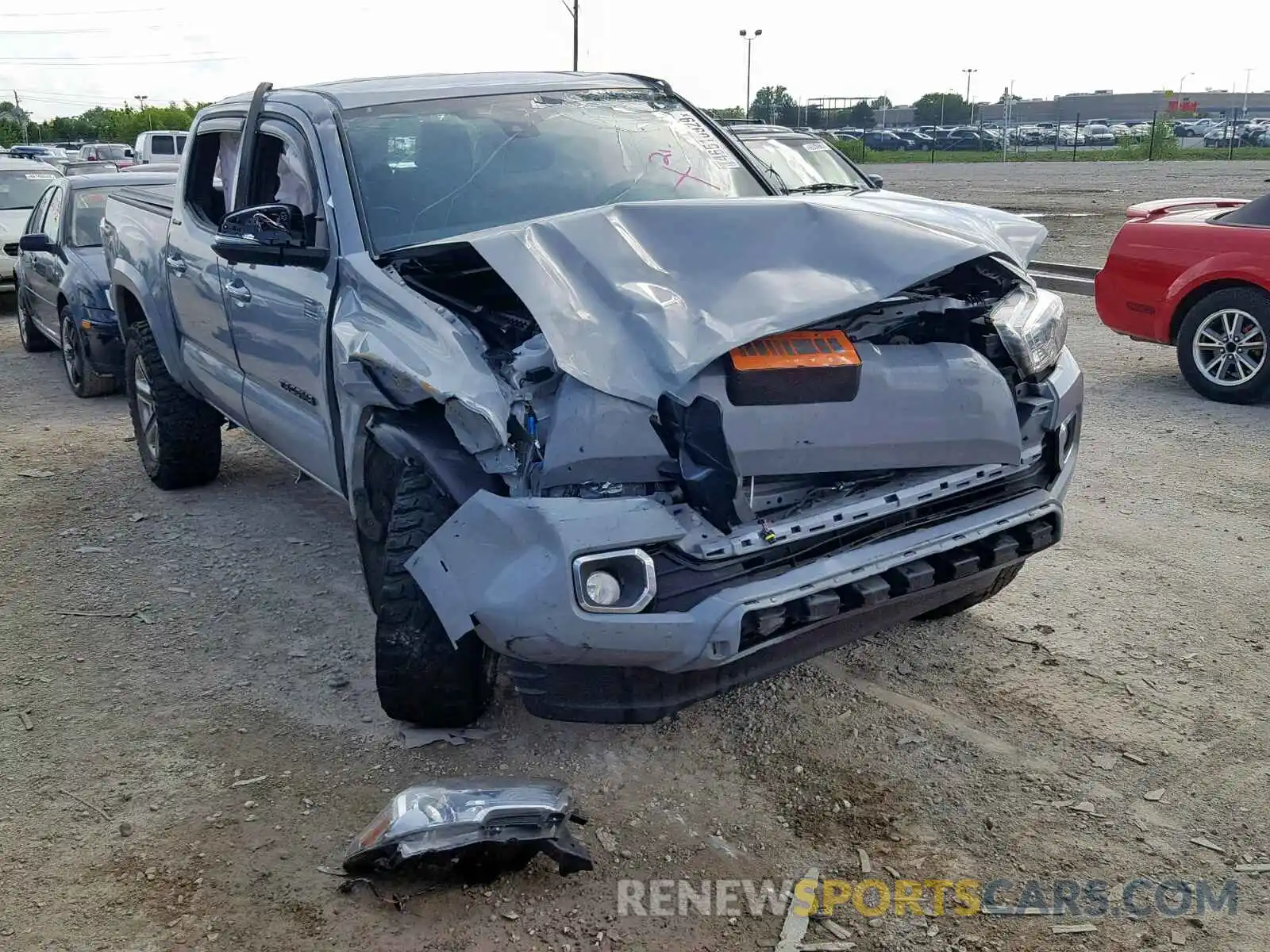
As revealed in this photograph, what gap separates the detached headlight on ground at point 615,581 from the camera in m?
2.81

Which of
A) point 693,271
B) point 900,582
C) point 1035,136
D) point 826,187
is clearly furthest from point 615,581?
point 1035,136

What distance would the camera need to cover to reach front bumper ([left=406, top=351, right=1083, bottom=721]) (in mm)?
2834

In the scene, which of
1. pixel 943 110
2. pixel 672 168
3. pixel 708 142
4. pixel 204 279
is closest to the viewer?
pixel 672 168

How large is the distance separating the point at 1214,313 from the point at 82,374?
8041mm

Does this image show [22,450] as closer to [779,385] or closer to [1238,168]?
[779,385]

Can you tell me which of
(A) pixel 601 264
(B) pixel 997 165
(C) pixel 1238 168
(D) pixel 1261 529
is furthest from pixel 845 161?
(B) pixel 997 165

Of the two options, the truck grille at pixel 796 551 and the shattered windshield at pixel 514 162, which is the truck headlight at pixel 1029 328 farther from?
the shattered windshield at pixel 514 162

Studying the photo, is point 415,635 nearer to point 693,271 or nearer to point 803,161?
point 693,271

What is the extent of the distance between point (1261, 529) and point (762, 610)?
3289 millimetres

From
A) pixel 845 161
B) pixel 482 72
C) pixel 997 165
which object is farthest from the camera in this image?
pixel 997 165

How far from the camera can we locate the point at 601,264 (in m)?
3.29

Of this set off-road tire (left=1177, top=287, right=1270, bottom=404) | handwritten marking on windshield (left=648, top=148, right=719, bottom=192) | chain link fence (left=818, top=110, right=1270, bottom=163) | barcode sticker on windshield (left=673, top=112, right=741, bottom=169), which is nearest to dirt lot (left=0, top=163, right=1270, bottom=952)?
handwritten marking on windshield (left=648, top=148, right=719, bottom=192)

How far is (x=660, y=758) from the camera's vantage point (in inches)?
138

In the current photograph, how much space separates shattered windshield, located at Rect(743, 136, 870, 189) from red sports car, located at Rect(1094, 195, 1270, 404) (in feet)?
13.5
